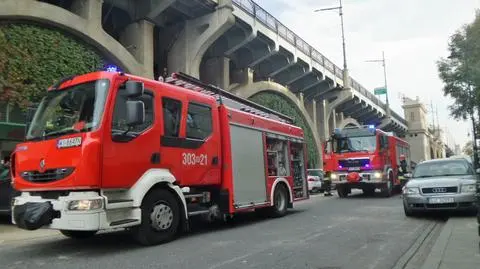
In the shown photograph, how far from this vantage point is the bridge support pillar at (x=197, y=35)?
75.3ft

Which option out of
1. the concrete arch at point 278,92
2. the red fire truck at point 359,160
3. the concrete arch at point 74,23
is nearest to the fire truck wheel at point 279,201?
the red fire truck at point 359,160

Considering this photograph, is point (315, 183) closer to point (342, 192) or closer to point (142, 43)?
point (342, 192)

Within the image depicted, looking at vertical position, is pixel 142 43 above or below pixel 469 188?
above

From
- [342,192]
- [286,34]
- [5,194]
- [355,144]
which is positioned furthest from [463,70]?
[5,194]

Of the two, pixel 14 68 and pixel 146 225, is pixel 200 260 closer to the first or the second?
pixel 146 225

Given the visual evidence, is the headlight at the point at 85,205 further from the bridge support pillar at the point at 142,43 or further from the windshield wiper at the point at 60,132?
the bridge support pillar at the point at 142,43

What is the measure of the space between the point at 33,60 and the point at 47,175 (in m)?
9.48

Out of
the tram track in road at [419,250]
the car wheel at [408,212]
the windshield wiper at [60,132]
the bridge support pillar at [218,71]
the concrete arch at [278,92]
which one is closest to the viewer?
the tram track in road at [419,250]

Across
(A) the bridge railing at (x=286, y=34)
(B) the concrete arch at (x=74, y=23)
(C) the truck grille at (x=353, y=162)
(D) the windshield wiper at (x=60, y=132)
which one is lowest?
(C) the truck grille at (x=353, y=162)

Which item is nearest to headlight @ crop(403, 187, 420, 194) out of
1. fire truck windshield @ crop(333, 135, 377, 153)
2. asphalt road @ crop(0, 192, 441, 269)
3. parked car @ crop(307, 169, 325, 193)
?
asphalt road @ crop(0, 192, 441, 269)

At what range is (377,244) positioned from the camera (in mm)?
8594

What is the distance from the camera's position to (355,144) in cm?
2041

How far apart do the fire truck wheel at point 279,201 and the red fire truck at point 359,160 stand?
7.21 meters

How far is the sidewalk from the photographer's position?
6.48 meters
